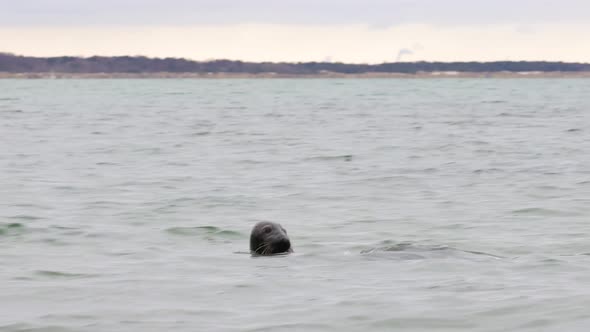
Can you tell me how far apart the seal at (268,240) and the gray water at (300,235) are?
210 millimetres

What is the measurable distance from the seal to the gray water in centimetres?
21

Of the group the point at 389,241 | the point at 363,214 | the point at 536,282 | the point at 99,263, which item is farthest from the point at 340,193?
the point at 536,282

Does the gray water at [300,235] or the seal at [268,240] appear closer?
the gray water at [300,235]

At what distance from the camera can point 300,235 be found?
1543 cm

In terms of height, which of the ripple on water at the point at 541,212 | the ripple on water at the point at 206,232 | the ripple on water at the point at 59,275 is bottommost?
the ripple on water at the point at 541,212

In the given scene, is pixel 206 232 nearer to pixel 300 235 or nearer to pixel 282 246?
pixel 300 235

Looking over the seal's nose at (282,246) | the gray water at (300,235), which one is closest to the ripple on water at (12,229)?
the gray water at (300,235)

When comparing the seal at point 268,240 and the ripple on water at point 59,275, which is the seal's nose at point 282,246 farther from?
the ripple on water at point 59,275

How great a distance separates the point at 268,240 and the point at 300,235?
210 centimetres

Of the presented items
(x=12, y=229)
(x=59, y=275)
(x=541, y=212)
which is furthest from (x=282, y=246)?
(x=541, y=212)

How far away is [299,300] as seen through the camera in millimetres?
10484

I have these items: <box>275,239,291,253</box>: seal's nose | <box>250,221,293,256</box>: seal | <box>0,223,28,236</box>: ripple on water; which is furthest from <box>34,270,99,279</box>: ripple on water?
<box>0,223,28,236</box>: ripple on water

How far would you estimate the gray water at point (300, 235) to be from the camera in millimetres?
9977

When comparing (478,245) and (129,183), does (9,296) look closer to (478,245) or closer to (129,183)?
(478,245)
